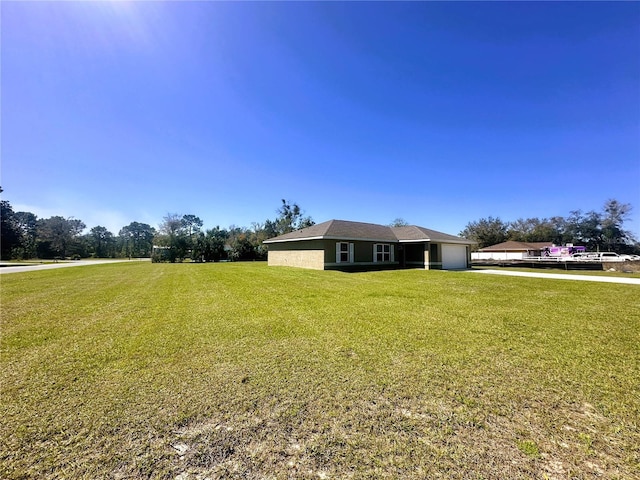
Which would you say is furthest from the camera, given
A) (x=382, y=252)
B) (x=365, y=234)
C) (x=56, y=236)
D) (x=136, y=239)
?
(x=136, y=239)

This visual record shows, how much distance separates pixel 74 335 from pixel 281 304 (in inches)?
177

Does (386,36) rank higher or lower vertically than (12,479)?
higher

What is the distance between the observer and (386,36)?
11102 mm

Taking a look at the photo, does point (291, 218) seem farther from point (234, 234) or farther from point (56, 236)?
point (56, 236)

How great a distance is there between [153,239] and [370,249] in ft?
129

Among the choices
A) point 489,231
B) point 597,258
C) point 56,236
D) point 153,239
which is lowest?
point 597,258

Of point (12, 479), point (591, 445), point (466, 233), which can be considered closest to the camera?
point (12, 479)

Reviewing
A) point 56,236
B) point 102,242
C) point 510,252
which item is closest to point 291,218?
A: point 510,252

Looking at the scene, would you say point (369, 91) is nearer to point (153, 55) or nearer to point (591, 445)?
point (153, 55)

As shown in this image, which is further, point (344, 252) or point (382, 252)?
point (382, 252)

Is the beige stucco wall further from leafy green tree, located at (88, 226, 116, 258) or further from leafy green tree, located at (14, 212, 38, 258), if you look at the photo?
leafy green tree, located at (88, 226, 116, 258)

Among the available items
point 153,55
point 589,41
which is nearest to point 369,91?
point 589,41

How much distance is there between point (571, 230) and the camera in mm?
54062

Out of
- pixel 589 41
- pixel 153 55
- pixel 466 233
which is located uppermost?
pixel 589 41
